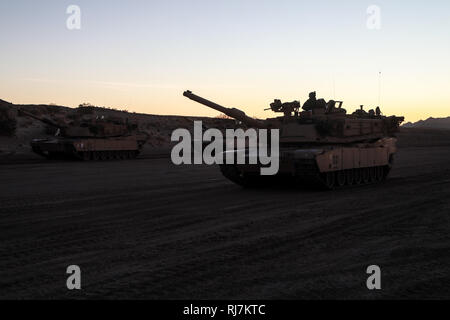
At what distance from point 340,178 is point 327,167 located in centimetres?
138

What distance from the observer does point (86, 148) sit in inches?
1225

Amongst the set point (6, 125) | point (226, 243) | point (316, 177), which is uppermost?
point (6, 125)

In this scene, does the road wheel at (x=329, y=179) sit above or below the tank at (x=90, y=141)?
below

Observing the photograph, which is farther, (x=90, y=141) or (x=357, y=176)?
(x=90, y=141)

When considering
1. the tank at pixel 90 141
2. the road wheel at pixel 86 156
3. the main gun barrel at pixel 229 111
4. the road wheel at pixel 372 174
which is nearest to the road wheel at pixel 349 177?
the road wheel at pixel 372 174

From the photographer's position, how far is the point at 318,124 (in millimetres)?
16734

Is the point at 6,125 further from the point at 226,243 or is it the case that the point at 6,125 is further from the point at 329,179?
the point at 226,243

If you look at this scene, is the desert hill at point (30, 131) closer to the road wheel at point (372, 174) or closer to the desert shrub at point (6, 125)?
the desert shrub at point (6, 125)

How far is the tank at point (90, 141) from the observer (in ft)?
101

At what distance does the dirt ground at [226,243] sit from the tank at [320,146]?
79 cm

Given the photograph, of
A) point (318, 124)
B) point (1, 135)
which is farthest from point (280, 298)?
point (1, 135)

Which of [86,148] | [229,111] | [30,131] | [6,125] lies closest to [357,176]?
[229,111]

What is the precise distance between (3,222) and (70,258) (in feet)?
11.6
